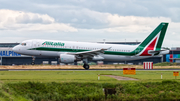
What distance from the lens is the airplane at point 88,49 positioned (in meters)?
43.8

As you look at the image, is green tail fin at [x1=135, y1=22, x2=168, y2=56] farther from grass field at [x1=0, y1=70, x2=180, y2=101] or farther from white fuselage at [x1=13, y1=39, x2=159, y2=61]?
grass field at [x1=0, y1=70, x2=180, y2=101]

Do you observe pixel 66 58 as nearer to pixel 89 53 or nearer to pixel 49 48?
pixel 49 48

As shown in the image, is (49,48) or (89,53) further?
(89,53)

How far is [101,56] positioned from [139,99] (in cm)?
2430

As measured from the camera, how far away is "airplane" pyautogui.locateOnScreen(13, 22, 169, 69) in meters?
43.8

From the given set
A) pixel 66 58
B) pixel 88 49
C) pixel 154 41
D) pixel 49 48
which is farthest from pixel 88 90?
pixel 154 41

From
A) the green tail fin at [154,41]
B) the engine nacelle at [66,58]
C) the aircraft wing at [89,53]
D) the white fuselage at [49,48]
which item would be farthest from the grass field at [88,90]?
the green tail fin at [154,41]

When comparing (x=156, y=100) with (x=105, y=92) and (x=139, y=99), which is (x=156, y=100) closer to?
(x=139, y=99)

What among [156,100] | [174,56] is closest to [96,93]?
[156,100]

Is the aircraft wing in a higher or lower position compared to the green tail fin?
lower

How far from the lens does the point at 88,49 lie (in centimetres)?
4597

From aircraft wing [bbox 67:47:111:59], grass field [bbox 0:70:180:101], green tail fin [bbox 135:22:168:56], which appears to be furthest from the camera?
green tail fin [bbox 135:22:168:56]

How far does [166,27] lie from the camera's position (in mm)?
49062

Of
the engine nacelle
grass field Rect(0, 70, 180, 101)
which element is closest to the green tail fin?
the engine nacelle
